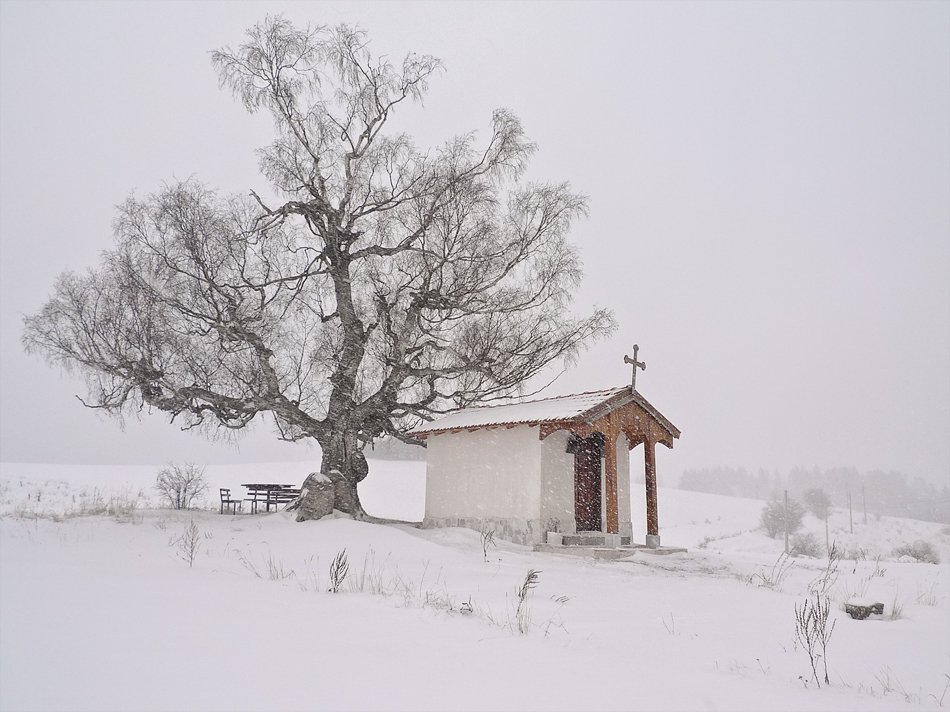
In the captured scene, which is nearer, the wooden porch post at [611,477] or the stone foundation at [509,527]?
the stone foundation at [509,527]

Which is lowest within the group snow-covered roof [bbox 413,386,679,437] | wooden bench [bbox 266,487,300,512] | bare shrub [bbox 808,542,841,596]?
bare shrub [bbox 808,542,841,596]

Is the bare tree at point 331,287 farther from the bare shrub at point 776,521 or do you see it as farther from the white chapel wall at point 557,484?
the bare shrub at point 776,521

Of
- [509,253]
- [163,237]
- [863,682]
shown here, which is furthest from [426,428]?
[863,682]

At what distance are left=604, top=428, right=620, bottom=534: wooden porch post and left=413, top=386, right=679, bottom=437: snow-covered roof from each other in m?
0.82

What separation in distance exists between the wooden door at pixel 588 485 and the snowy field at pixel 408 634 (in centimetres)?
421

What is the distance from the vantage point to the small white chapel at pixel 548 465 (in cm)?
1495

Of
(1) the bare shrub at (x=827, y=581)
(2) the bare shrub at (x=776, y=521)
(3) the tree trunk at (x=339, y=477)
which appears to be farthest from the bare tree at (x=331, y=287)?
(2) the bare shrub at (x=776, y=521)

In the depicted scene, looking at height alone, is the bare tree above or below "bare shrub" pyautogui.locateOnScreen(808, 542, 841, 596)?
above

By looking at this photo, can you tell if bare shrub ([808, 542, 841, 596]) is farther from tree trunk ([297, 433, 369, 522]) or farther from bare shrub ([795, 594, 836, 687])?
tree trunk ([297, 433, 369, 522])

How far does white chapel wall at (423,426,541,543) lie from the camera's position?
1512 cm

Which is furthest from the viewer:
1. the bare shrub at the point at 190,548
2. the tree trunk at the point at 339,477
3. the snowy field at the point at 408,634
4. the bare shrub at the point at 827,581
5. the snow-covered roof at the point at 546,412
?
the tree trunk at the point at 339,477

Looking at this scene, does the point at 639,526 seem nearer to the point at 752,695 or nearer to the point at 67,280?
the point at 67,280

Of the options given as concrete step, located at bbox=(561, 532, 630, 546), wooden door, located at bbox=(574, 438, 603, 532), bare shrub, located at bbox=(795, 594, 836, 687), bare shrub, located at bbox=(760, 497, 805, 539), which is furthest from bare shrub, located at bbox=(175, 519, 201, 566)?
bare shrub, located at bbox=(760, 497, 805, 539)

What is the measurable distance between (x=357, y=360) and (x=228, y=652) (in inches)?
510
